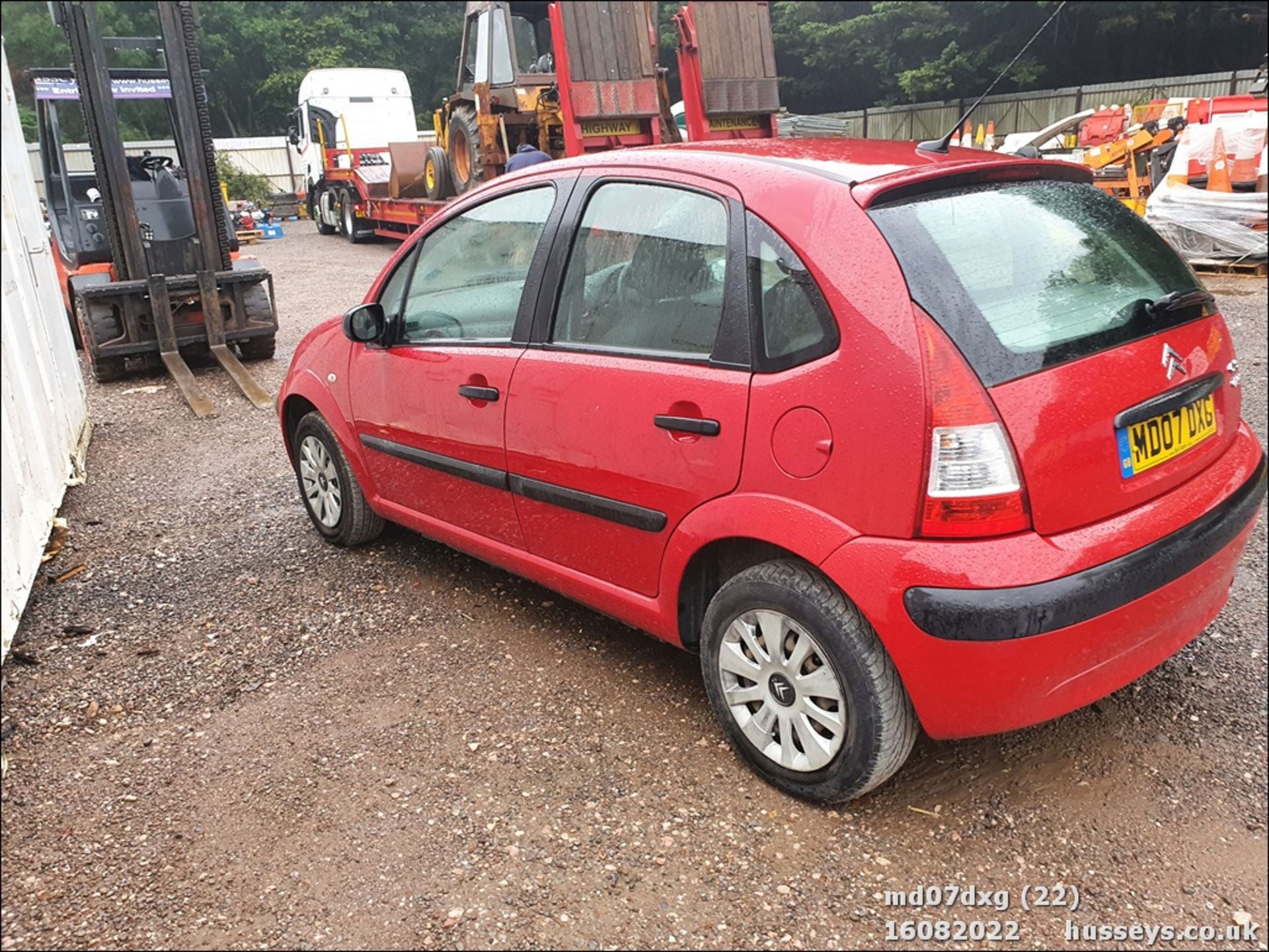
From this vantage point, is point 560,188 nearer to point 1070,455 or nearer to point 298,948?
point 1070,455

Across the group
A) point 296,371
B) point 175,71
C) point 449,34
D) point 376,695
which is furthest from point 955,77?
point 376,695

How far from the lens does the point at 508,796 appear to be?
2.58 metres

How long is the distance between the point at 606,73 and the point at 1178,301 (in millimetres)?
9175

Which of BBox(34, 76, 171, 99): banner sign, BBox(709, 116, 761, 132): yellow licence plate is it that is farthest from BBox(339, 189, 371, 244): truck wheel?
BBox(34, 76, 171, 99): banner sign

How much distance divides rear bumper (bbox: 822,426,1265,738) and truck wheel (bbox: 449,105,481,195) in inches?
495

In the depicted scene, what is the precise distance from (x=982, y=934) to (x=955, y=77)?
59.7 feet

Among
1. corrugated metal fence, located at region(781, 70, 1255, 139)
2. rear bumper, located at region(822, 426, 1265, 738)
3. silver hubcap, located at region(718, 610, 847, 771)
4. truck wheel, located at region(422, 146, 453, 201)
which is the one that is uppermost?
corrugated metal fence, located at region(781, 70, 1255, 139)

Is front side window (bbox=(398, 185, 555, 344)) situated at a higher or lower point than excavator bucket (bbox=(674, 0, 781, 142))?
lower

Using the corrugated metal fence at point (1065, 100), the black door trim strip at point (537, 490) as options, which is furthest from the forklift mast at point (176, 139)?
the corrugated metal fence at point (1065, 100)

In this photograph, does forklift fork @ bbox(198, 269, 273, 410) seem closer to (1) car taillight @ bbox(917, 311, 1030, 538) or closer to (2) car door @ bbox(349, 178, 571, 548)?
(2) car door @ bbox(349, 178, 571, 548)

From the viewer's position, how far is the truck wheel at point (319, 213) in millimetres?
20609

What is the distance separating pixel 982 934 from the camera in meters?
2.07

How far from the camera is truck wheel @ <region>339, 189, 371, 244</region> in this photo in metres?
18.6

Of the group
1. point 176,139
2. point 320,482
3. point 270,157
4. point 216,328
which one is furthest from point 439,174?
point 270,157
